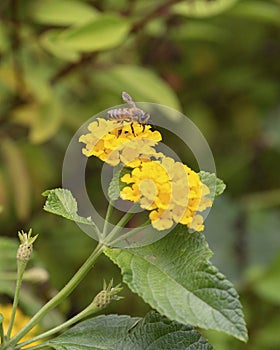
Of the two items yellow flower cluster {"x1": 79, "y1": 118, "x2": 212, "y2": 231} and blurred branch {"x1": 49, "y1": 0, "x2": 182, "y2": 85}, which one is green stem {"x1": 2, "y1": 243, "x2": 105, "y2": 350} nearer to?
yellow flower cluster {"x1": 79, "y1": 118, "x2": 212, "y2": 231}

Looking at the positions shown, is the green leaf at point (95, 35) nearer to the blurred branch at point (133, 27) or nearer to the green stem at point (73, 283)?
the blurred branch at point (133, 27)

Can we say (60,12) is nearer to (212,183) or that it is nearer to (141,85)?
(141,85)

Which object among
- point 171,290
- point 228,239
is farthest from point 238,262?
point 171,290

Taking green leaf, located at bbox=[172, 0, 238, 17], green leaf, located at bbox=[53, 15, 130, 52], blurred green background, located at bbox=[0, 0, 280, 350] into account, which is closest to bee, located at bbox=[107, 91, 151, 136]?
blurred green background, located at bbox=[0, 0, 280, 350]

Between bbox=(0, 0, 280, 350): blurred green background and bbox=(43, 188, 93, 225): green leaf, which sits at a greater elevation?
bbox=(0, 0, 280, 350): blurred green background

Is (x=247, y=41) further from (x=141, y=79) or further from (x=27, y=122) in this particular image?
(x=27, y=122)
